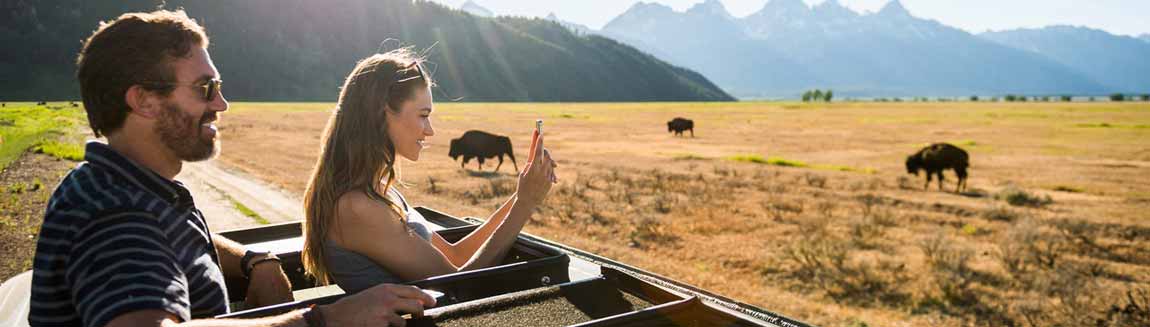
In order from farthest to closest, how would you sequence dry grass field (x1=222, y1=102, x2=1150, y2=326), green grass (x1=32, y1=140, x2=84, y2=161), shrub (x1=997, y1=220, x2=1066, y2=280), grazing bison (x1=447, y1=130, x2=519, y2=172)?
1. grazing bison (x1=447, y1=130, x2=519, y2=172)
2. green grass (x1=32, y1=140, x2=84, y2=161)
3. shrub (x1=997, y1=220, x2=1066, y2=280)
4. dry grass field (x1=222, y1=102, x2=1150, y2=326)

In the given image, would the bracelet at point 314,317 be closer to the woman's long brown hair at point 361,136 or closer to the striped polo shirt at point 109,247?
the striped polo shirt at point 109,247

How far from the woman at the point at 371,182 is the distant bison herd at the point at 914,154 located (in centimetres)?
1849

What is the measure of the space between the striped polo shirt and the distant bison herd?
19.5 m

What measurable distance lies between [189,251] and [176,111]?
39cm

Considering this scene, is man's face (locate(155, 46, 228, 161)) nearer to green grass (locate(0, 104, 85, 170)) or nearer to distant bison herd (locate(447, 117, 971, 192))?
green grass (locate(0, 104, 85, 170))

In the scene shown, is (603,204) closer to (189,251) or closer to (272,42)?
(189,251)

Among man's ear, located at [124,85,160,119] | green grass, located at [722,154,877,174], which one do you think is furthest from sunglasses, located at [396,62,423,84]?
green grass, located at [722,154,877,174]

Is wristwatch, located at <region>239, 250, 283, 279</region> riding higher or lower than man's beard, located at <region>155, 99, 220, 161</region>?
lower

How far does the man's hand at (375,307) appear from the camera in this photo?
2041mm

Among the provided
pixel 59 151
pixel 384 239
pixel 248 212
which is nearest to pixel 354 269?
pixel 384 239

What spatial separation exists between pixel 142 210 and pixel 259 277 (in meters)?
0.96

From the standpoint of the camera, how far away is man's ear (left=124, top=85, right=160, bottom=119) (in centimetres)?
198

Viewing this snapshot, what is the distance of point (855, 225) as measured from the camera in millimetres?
12344

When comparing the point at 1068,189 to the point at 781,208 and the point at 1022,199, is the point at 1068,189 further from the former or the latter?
the point at 781,208
